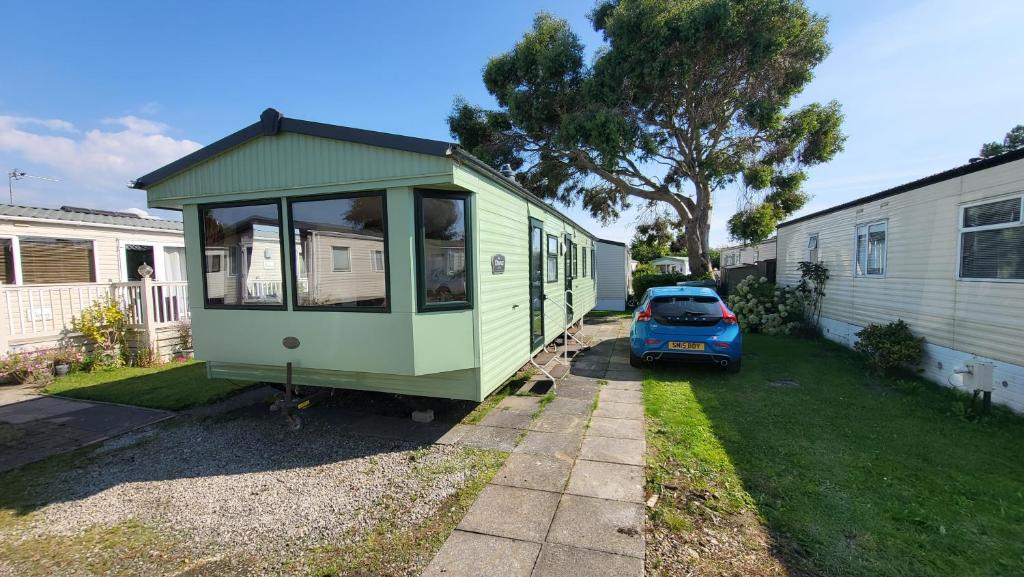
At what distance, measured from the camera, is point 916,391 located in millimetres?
6066

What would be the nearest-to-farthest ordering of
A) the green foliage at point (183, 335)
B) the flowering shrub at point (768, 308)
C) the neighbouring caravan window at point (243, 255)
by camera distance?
the neighbouring caravan window at point (243, 255) < the green foliage at point (183, 335) < the flowering shrub at point (768, 308)

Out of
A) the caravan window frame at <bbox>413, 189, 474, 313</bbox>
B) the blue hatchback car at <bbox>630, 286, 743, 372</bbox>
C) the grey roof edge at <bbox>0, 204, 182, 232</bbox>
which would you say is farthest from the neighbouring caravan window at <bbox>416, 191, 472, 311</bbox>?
the grey roof edge at <bbox>0, 204, 182, 232</bbox>

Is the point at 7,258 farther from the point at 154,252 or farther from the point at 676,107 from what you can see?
the point at 676,107

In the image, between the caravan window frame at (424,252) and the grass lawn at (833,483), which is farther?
the caravan window frame at (424,252)

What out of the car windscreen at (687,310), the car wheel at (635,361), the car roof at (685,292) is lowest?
the car wheel at (635,361)

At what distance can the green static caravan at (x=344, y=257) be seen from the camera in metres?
4.12

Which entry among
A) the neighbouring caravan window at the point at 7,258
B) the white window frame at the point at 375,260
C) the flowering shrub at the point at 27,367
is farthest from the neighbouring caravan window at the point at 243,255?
the neighbouring caravan window at the point at 7,258

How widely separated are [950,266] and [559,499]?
669cm

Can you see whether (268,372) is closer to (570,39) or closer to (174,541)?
(174,541)

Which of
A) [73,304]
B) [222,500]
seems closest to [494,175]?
[222,500]

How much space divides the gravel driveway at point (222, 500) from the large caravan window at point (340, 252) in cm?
150

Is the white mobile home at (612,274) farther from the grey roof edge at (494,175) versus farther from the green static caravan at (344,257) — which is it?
the green static caravan at (344,257)

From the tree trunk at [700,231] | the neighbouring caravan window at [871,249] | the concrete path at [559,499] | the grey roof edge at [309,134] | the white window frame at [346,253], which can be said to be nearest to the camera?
the concrete path at [559,499]

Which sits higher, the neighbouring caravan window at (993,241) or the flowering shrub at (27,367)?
the neighbouring caravan window at (993,241)
